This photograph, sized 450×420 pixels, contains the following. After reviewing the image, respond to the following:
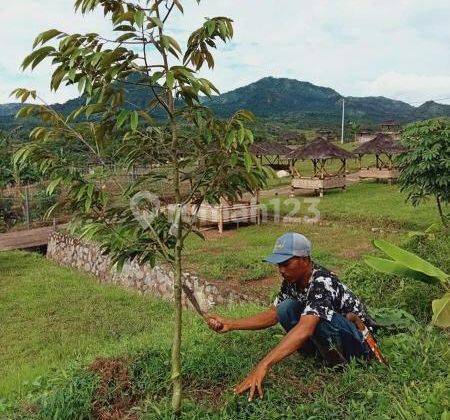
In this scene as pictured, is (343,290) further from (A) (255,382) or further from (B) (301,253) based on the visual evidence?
(A) (255,382)

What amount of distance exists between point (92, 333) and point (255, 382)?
18.9ft

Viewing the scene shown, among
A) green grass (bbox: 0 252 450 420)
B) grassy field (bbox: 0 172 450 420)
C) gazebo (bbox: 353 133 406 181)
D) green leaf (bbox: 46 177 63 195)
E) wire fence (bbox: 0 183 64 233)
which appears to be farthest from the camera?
gazebo (bbox: 353 133 406 181)

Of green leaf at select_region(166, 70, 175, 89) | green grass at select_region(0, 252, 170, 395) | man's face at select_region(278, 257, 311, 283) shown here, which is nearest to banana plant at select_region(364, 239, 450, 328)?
man's face at select_region(278, 257, 311, 283)

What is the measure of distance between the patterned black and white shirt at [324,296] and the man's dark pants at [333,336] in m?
0.07

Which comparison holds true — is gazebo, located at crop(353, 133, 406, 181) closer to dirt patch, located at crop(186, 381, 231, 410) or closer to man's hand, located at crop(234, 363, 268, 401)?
dirt patch, located at crop(186, 381, 231, 410)

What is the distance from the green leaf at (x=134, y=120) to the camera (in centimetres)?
→ 249

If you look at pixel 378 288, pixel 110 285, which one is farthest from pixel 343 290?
pixel 110 285

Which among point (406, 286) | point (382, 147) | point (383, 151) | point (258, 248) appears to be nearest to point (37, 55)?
point (406, 286)

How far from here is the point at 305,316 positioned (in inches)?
122

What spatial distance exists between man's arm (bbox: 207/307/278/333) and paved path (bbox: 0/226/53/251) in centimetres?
1291

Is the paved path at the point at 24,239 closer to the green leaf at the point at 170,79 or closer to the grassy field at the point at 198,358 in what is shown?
the grassy field at the point at 198,358

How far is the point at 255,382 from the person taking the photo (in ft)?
9.66

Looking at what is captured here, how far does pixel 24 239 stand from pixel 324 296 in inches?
573

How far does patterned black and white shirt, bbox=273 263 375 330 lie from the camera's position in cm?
315
